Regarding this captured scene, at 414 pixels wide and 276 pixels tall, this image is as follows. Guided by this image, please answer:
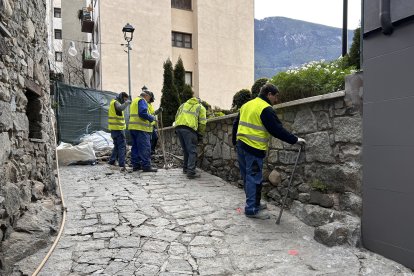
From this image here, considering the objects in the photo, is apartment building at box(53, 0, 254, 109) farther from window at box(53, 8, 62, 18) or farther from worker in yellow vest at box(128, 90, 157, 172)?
A: window at box(53, 8, 62, 18)

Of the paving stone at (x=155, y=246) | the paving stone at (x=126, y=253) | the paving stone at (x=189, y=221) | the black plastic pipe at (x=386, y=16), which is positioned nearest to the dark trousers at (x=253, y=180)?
the paving stone at (x=189, y=221)

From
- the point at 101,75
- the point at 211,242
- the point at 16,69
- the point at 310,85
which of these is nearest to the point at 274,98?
the point at 310,85

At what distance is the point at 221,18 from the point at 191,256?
2034 centimetres

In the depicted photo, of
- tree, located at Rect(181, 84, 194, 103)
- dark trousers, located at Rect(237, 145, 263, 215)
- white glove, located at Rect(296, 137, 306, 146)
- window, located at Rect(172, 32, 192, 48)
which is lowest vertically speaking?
dark trousers, located at Rect(237, 145, 263, 215)

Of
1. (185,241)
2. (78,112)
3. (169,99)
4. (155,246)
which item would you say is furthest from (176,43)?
(155,246)

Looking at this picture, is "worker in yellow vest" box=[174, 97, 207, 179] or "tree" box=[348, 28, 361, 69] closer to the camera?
"tree" box=[348, 28, 361, 69]

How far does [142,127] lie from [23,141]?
11.1ft

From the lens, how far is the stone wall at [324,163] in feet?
12.2

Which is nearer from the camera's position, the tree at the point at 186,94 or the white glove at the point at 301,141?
the white glove at the point at 301,141

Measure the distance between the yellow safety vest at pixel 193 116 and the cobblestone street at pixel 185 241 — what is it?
5.33 ft

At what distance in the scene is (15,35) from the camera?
3840 mm

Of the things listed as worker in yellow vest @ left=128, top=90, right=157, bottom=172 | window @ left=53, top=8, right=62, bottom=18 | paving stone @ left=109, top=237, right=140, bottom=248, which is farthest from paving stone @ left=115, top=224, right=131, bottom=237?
window @ left=53, top=8, right=62, bottom=18

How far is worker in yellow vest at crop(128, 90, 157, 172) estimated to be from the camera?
722 centimetres

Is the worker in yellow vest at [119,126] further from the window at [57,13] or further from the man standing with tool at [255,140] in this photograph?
the window at [57,13]
